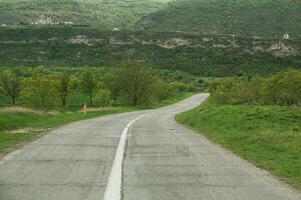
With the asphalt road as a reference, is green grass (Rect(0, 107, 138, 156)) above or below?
below

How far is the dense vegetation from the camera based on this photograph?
1225cm

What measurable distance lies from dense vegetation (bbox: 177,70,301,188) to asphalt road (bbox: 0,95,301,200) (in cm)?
71

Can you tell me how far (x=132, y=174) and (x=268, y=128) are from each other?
34.3 ft

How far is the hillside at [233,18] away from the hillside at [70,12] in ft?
70.2

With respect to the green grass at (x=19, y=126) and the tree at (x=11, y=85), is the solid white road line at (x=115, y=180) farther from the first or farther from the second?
the tree at (x=11, y=85)

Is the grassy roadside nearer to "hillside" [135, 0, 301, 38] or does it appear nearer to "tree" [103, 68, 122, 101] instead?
"tree" [103, 68, 122, 101]

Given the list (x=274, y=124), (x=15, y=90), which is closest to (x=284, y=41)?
(x=15, y=90)

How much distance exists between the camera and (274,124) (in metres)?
20.0

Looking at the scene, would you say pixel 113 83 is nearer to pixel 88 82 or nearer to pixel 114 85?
pixel 114 85

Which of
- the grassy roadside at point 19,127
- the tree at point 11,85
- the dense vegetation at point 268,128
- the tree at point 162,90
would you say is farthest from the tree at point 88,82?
the grassy roadside at point 19,127

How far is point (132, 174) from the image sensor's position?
9.93 m

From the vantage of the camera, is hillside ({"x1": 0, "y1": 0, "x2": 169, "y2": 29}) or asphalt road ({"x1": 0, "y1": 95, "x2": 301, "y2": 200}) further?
hillside ({"x1": 0, "y1": 0, "x2": 169, "y2": 29})

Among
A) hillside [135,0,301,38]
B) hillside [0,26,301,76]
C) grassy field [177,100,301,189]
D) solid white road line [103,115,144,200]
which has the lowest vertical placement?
grassy field [177,100,301,189]

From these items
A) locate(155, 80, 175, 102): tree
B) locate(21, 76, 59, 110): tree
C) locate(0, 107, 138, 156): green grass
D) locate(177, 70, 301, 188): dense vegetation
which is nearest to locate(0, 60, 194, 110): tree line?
locate(21, 76, 59, 110): tree
